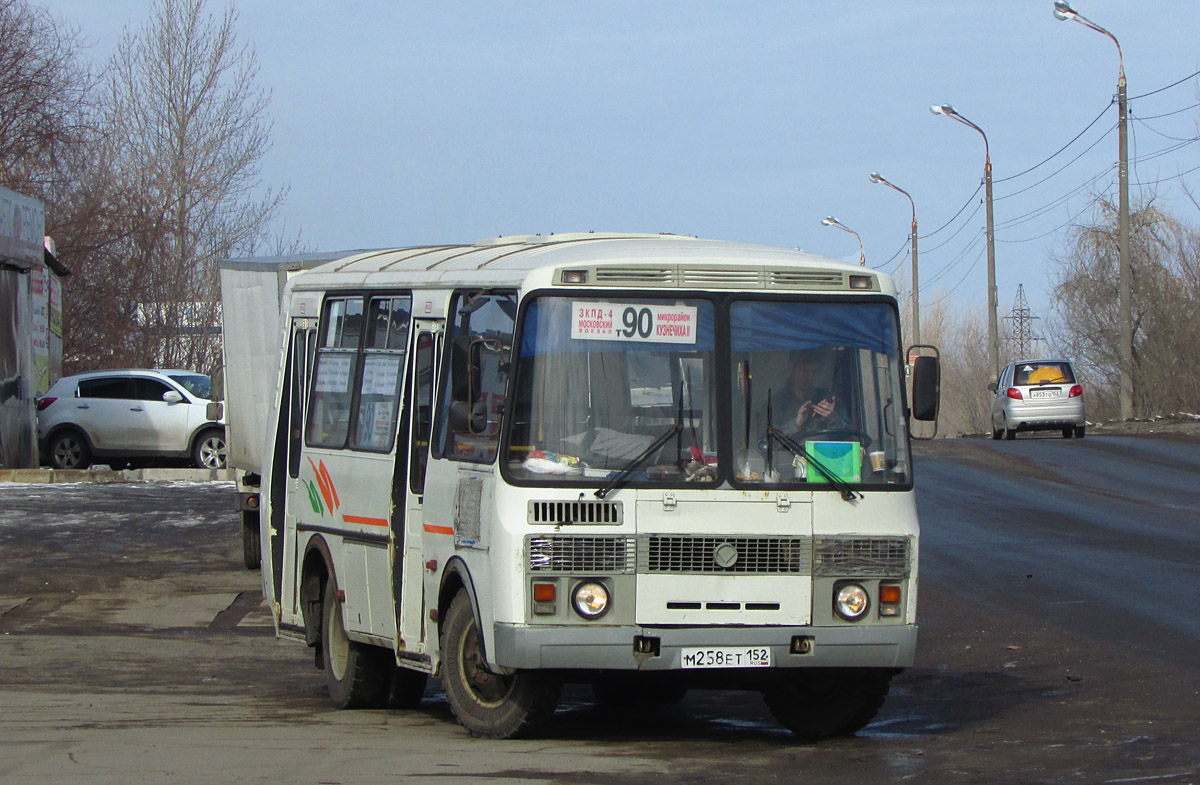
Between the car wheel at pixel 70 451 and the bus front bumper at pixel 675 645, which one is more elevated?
the car wheel at pixel 70 451

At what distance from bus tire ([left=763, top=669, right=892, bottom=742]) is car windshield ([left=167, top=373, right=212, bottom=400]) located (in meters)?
21.4

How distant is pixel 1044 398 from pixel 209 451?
17.3 meters

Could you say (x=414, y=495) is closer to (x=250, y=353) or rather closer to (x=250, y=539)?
(x=250, y=353)

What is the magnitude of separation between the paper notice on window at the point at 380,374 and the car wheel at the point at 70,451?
20.5 metres

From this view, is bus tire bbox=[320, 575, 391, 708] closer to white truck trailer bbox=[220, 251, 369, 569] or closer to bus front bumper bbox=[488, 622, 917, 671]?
bus front bumper bbox=[488, 622, 917, 671]

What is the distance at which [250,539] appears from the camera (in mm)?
17562

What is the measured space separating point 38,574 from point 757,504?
38.3ft

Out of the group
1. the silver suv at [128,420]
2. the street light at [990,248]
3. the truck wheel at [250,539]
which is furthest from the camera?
the street light at [990,248]

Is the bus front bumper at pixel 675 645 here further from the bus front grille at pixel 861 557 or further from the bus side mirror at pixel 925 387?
the bus side mirror at pixel 925 387

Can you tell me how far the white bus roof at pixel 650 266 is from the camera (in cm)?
847

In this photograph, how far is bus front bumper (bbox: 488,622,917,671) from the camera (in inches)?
318

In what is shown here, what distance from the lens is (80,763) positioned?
7691 millimetres

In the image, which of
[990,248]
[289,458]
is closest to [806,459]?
[289,458]

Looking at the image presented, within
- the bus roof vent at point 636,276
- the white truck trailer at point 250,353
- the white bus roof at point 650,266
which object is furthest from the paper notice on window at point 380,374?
the white truck trailer at point 250,353
